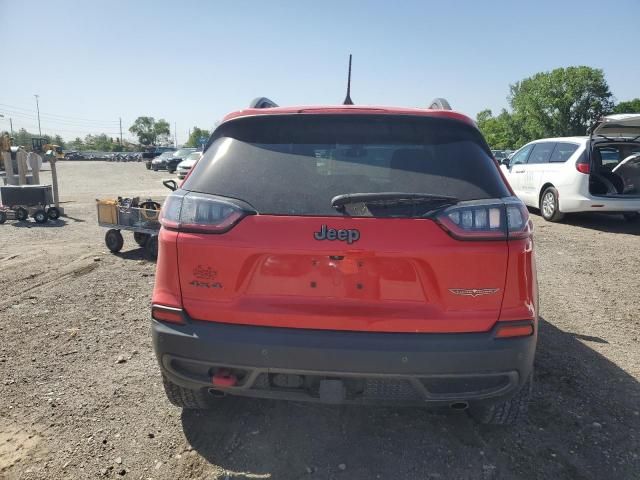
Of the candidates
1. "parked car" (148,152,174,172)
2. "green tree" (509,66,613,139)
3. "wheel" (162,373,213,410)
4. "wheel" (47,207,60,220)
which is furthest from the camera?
"green tree" (509,66,613,139)

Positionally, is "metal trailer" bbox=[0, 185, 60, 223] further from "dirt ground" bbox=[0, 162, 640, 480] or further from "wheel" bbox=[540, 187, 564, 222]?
"wheel" bbox=[540, 187, 564, 222]

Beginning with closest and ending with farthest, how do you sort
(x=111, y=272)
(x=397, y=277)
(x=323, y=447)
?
(x=397, y=277) → (x=323, y=447) → (x=111, y=272)

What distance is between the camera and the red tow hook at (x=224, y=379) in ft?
7.05

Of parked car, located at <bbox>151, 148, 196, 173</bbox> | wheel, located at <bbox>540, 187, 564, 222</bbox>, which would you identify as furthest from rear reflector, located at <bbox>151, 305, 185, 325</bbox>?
parked car, located at <bbox>151, 148, 196, 173</bbox>

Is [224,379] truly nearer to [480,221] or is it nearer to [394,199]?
[394,199]

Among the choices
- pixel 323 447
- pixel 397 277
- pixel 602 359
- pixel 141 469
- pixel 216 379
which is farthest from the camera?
pixel 602 359

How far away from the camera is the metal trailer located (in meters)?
9.74

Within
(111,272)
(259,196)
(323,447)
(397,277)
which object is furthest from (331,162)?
(111,272)

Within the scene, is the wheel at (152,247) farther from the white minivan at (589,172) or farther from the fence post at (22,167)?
the white minivan at (589,172)

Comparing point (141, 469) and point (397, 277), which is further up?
point (397, 277)

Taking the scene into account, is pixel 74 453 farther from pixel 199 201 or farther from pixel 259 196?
pixel 259 196

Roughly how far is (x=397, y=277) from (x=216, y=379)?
0.96 metres

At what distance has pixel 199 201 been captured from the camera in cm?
213

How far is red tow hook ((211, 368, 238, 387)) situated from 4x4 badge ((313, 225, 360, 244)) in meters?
0.77
